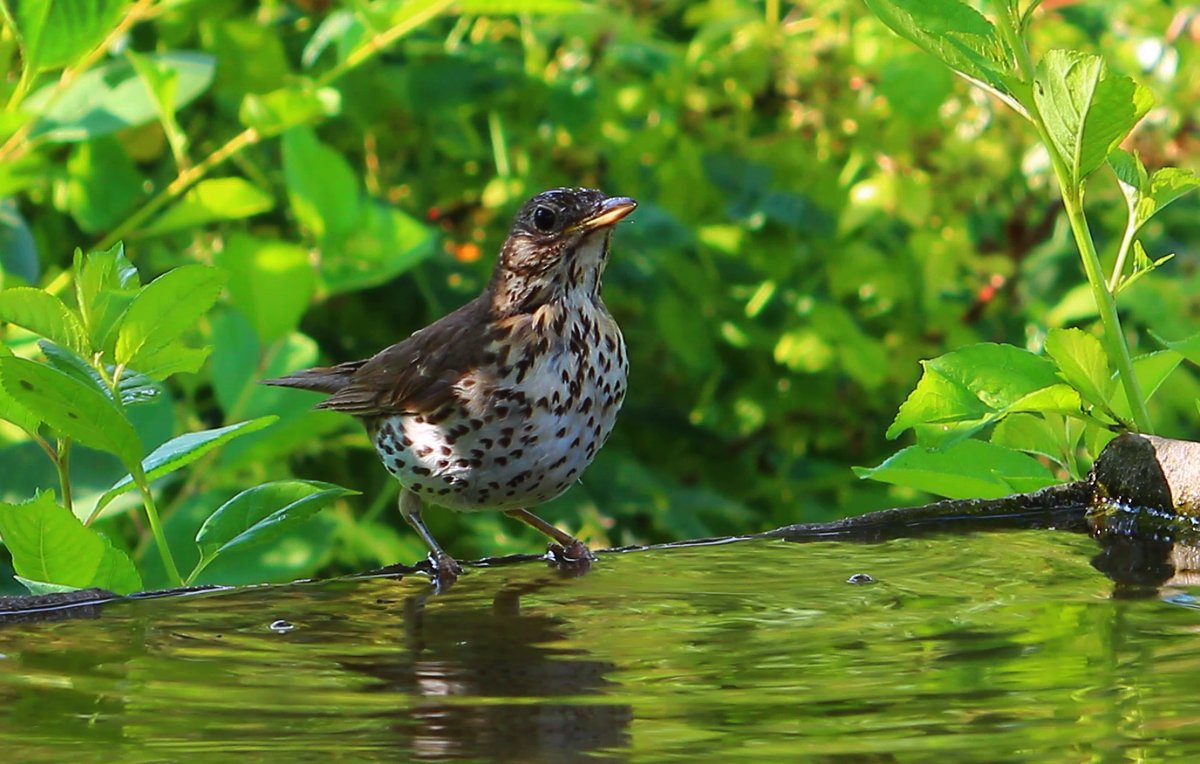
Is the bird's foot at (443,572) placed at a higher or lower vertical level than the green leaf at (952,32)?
lower

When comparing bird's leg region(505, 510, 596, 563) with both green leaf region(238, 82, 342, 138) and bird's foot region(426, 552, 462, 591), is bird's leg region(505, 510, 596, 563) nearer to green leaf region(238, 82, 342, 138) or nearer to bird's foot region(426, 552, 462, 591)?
bird's foot region(426, 552, 462, 591)

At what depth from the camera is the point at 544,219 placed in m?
2.92

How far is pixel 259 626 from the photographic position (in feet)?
4.91

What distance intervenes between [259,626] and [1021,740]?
72cm

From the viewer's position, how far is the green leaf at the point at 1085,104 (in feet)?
4.73

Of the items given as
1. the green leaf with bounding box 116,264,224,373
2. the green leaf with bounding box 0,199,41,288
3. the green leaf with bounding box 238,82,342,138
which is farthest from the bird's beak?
the green leaf with bounding box 116,264,224,373

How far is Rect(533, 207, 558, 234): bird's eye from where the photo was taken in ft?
9.55

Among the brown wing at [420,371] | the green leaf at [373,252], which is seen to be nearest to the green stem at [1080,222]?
the brown wing at [420,371]

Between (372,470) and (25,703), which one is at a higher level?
(25,703)

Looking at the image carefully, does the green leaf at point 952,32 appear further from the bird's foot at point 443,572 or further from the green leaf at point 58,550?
the green leaf at point 58,550

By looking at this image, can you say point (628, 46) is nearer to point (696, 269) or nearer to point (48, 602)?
point (696, 269)

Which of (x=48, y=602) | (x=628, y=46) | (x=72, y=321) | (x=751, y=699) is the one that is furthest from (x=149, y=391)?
(x=628, y=46)

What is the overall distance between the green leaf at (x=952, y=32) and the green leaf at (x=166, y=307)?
1.96 feet

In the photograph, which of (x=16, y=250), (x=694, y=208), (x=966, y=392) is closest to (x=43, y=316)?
(x=966, y=392)
